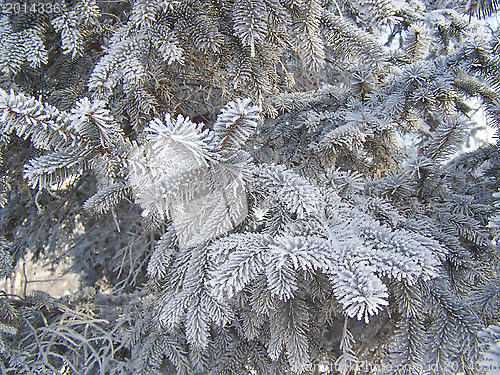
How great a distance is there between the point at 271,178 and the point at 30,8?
46.6 inches

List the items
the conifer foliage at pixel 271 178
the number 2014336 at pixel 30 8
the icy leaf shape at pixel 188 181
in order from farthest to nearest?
1. the number 2014336 at pixel 30 8
2. the conifer foliage at pixel 271 178
3. the icy leaf shape at pixel 188 181

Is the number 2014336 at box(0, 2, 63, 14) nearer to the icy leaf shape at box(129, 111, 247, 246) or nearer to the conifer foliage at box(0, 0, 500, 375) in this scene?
the conifer foliage at box(0, 0, 500, 375)

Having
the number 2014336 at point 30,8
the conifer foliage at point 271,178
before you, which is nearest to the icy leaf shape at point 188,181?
the conifer foliage at point 271,178

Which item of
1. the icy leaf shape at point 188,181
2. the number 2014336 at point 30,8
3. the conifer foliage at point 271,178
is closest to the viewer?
the icy leaf shape at point 188,181

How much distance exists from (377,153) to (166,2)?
3.42ft

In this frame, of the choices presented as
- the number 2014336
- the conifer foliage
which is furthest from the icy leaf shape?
the number 2014336

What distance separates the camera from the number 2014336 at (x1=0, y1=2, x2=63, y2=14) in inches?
47.8

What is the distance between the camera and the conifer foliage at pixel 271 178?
2.34ft

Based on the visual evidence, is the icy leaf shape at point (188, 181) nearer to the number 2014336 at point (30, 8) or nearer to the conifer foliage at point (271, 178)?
the conifer foliage at point (271, 178)

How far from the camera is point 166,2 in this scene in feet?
2.89

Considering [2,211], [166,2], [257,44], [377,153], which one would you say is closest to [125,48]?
[166,2]

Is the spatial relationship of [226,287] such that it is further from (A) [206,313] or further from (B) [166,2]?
(B) [166,2]

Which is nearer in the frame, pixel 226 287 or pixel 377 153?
pixel 226 287

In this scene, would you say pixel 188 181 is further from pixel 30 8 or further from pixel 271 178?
pixel 30 8
